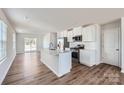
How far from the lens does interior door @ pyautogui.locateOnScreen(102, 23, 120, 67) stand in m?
5.00

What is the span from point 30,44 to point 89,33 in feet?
30.0

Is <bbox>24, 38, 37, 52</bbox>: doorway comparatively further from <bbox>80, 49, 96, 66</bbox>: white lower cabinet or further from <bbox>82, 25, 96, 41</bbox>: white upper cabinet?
<bbox>80, 49, 96, 66</bbox>: white lower cabinet

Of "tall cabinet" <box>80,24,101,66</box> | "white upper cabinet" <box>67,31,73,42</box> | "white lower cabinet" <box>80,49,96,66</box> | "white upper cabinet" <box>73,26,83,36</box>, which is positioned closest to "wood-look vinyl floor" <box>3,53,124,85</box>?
"white lower cabinet" <box>80,49,96,66</box>

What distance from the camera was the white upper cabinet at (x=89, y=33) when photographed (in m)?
5.34

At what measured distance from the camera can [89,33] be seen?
552 centimetres

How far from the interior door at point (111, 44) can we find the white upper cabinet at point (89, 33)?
0.82 meters

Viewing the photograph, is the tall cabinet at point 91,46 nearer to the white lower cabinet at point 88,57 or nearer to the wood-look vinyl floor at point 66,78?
the white lower cabinet at point 88,57

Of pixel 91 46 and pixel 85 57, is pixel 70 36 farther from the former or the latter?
pixel 85 57

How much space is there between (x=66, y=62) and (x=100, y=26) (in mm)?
3247

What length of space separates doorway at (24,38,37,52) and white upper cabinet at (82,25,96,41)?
8.57 meters

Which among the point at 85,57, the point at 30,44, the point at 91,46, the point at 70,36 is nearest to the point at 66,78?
the point at 85,57
